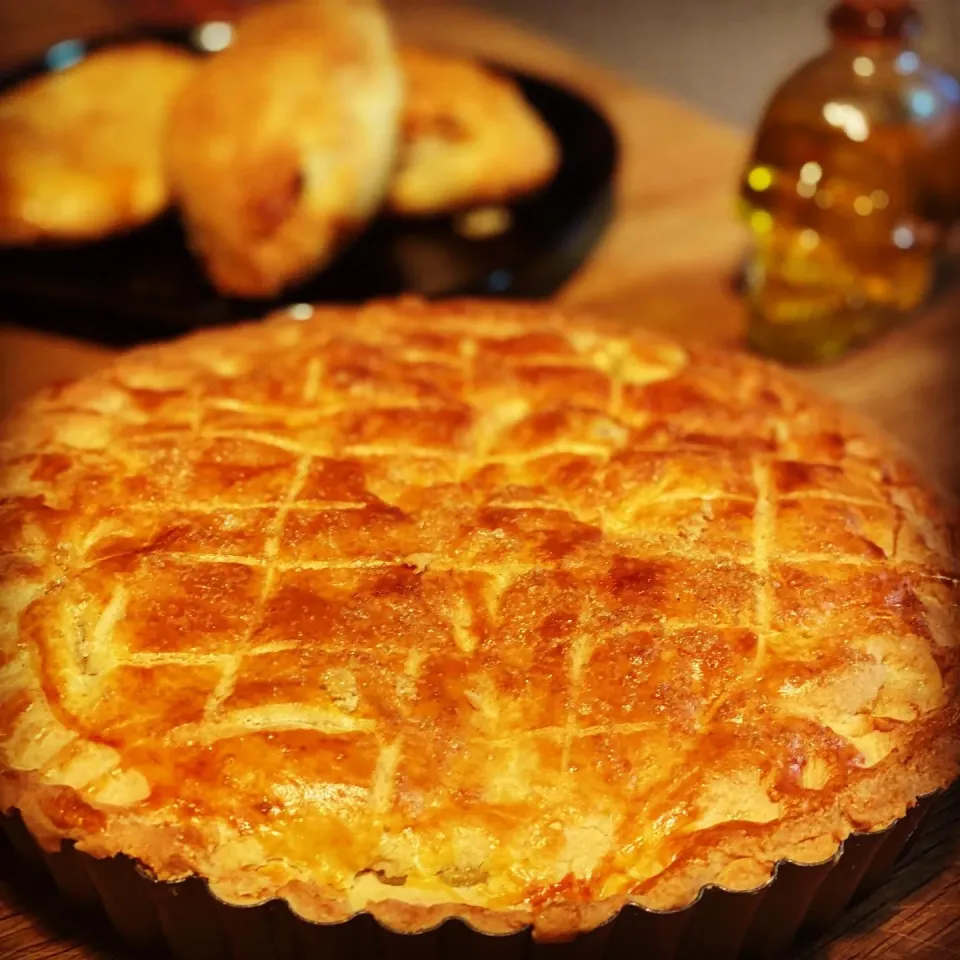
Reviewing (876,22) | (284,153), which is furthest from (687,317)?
(284,153)

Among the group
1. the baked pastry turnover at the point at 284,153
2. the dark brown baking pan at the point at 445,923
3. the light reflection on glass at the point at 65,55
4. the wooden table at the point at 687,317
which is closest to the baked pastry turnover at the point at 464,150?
the baked pastry turnover at the point at 284,153

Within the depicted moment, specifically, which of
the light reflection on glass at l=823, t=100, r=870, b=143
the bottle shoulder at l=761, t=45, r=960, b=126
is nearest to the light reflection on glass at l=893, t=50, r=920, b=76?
the bottle shoulder at l=761, t=45, r=960, b=126

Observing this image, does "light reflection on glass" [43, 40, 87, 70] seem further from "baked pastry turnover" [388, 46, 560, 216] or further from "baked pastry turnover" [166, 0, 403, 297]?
"baked pastry turnover" [388, 46, 560, 216]

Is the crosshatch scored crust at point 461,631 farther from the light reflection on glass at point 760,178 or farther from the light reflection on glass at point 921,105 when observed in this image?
the light reflection on glass at point 921,105

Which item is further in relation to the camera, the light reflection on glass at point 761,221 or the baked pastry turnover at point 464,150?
the baked pastry turnover at point 464,150

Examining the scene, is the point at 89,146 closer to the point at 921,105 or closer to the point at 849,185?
the point at 849,185

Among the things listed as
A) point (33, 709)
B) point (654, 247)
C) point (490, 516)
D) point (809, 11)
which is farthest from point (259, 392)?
point (809, 11)

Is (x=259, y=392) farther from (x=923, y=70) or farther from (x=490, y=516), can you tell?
(x=923, y=70)
